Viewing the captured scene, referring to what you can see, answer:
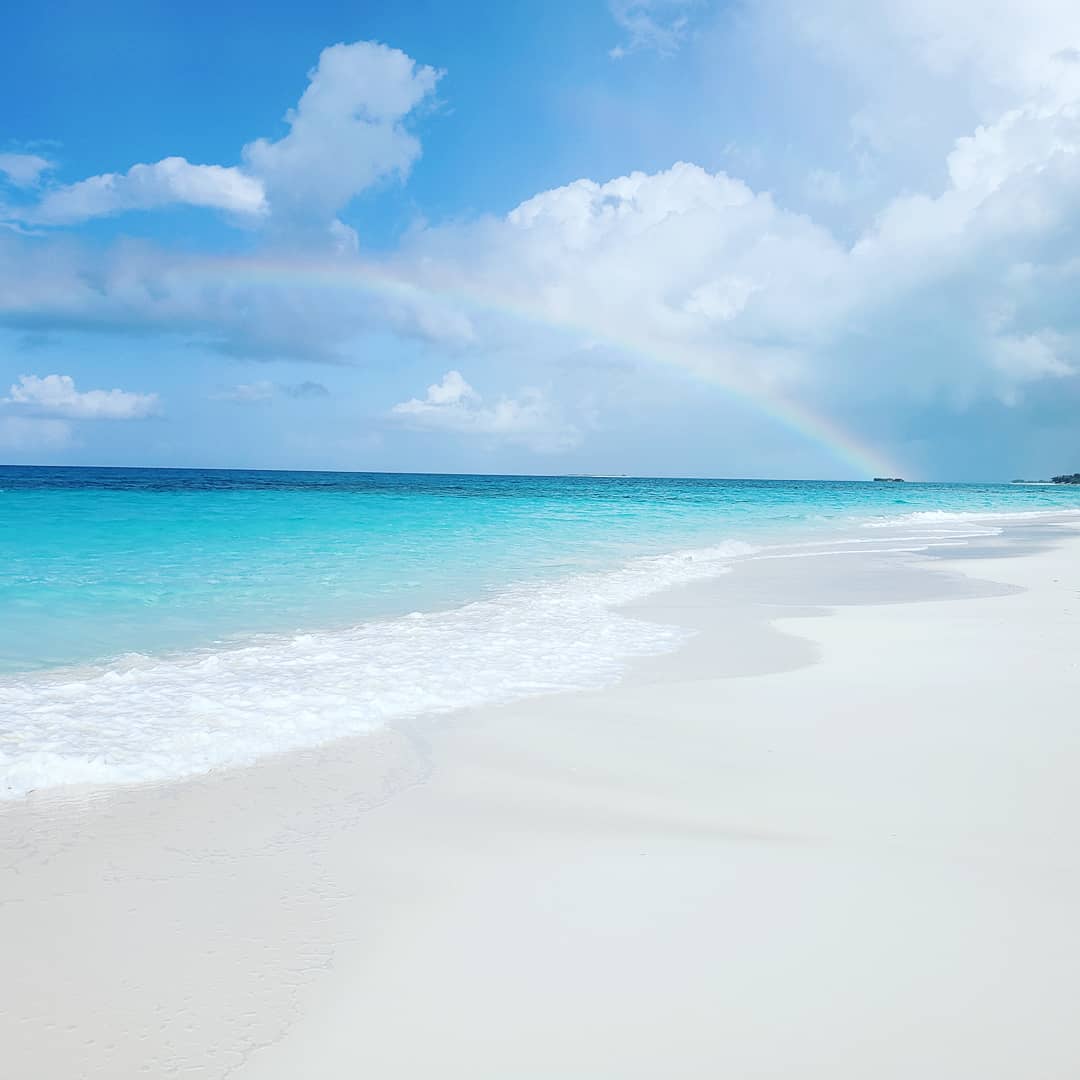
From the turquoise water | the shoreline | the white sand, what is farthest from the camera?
the turquoise water

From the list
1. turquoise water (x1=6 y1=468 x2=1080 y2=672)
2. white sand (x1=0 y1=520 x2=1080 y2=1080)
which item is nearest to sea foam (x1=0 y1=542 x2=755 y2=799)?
white sand (x1=0 y1=520 x2=1080 y2=1080)

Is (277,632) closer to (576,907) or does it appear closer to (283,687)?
(283,687)

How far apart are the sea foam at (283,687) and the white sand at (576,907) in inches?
18.9

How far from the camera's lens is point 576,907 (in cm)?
337

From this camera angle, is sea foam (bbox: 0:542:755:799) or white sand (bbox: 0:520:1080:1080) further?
sea foam (bbox: 0:542:755:799)

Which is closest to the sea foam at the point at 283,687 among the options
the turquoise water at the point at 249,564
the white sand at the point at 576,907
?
the white sand at the point at 576,907

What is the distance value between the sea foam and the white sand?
1.57 feet

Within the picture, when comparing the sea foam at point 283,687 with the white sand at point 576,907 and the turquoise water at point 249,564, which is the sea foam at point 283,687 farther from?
the turquoise water at point 249,564

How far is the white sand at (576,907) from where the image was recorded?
2.57 meters

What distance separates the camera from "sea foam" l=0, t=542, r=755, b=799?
5.26 metres

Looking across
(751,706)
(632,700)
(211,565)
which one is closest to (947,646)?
(751,706)

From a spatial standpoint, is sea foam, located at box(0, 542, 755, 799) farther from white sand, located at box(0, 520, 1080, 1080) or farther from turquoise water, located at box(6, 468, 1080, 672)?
turquoise water, located at box(6, 468, 1080, 672)

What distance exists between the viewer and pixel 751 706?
6523mm

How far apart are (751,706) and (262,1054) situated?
4.75 m
